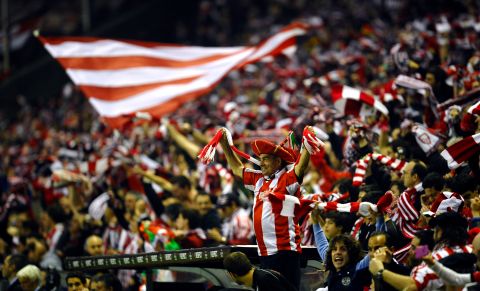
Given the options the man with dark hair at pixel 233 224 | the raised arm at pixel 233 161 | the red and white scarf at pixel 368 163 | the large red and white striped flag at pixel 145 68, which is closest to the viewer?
the raised arm at pixel 233 161

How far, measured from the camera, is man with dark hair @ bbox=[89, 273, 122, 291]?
9422 mm

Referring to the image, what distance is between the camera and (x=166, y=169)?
14984mm

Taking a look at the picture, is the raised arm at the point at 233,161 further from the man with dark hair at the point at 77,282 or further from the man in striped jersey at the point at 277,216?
the man with dark hair at the point at 77,282

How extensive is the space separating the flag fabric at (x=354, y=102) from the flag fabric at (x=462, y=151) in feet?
9.00

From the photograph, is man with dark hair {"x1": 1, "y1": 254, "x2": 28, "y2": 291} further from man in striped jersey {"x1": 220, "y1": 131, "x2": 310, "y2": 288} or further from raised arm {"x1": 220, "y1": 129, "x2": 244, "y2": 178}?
man in striped jersey {"x1": 220, "y1": 131, "x2": 310, "y2": 288}

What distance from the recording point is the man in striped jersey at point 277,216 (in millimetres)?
7926

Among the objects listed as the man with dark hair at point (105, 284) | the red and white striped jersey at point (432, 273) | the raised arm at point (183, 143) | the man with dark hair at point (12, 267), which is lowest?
the man with dark hair at point (12, 267)

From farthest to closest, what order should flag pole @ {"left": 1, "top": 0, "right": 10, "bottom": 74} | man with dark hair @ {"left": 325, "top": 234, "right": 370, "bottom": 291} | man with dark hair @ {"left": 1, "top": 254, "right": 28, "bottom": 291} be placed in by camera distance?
flag pole @ {"left": 1, "top": 0, "right": 10, "bottom": 74} < man with dark hair @ {"left": 1, "top": 254, "right": 28, "bottom": 291} < man with dark hair @ {"left": 325, "top": 234, "right": 370, "bottom": 291}

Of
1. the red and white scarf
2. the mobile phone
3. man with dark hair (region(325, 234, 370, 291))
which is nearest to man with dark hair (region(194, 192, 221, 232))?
the red and white scarf

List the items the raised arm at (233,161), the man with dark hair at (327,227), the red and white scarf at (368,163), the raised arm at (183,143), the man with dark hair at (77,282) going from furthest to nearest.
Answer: the raised arm at (183,143) < the red and white scarf at (368,163) < the man with dark hair at (77,282) < the raised arm at (233,161) < the man with dark hair at (327,227)

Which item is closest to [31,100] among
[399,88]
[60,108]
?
[60,108]

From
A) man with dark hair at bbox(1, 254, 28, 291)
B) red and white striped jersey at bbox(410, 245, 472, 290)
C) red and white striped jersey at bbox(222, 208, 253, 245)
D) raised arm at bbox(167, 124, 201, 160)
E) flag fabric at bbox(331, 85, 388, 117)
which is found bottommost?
red and white striped jersey at bbox(222, 208, 253, 245)

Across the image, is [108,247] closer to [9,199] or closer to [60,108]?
[9,199]

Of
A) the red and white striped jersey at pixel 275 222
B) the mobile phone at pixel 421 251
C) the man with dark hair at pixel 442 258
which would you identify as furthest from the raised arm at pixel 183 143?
the man with dark hair at pixel 442 258
